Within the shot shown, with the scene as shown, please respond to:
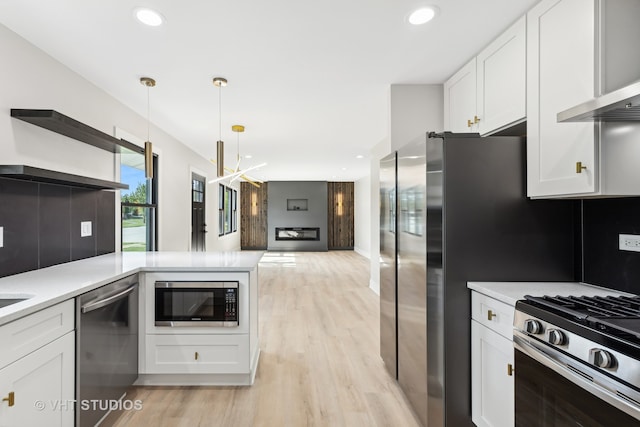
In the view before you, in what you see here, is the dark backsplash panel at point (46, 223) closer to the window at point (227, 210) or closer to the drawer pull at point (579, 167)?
the drawer pull at point (579, 167)

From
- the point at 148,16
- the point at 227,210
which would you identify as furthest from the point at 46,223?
the point at 227,210

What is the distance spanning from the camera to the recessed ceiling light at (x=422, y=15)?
190 cm

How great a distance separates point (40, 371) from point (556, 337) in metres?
2.14

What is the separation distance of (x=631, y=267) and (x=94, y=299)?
9.25ft

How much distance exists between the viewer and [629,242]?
Answer: 1678mm

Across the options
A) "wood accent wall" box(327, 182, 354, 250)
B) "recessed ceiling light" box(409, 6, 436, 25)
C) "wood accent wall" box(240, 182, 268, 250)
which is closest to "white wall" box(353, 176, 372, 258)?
"wood accent wall" box(327, 182, 354, 250)

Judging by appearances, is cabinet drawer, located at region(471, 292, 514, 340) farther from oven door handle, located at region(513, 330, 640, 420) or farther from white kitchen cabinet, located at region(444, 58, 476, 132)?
white kitchen cabinet, located at region(444, 58, 476, 132)

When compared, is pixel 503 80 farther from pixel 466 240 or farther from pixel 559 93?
pixel 466 240

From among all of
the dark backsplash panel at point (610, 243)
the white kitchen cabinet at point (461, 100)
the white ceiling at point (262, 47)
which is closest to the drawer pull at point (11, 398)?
the white ceiling at point (262, 47)

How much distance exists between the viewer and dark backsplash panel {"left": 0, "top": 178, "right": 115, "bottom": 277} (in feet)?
6.79

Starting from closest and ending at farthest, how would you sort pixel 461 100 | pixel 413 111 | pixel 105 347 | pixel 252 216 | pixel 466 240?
pixel 466 240
pixel 105 347
pixel 461 100
pixel 413 111
pixel 252 216

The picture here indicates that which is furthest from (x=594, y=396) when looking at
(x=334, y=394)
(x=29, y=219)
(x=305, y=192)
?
(x=305, y=192)

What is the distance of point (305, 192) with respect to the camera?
11648mm

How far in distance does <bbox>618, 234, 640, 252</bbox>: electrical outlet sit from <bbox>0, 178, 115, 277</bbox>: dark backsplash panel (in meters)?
3.46
